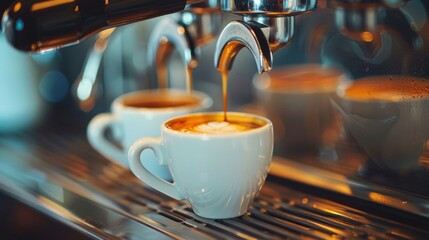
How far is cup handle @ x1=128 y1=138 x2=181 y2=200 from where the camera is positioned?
1.76 ft

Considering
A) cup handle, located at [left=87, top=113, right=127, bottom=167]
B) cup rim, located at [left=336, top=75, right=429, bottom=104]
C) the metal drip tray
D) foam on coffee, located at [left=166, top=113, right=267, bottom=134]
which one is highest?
cup rim, located at [left=336, top=75, right=429, bottom=104]

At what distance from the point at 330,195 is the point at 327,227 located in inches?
3.0

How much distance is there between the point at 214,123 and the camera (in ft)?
1.82

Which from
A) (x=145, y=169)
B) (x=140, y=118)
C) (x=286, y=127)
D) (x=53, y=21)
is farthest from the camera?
(x=286, y=127)

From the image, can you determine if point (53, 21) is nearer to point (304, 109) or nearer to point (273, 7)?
point (273, 7)

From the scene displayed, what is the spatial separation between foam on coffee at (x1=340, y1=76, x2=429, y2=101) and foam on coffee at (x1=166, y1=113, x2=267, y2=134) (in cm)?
12

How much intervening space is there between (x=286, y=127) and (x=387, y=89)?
8.0 inches

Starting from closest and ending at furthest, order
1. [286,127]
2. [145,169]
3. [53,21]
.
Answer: [53,21] < [145,169] < [286,127]

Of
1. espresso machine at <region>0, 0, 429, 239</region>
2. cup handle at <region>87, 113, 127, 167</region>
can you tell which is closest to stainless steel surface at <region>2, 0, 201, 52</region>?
espresso machine at <region>0, 0, 429, 239</region>

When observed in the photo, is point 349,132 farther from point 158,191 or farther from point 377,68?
point 158,191

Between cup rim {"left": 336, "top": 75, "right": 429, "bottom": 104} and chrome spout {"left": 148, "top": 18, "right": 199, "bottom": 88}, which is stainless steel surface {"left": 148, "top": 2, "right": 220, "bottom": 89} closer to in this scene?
chrome spout {"left": 148, "top": 18, "right": 199, "bottom": 88}

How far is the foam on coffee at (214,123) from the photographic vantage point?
530 mm

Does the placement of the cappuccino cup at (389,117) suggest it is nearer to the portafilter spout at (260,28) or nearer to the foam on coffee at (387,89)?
the foam on coffee at (387,89)

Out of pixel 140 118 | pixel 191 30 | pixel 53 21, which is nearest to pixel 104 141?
pixel 140 118
